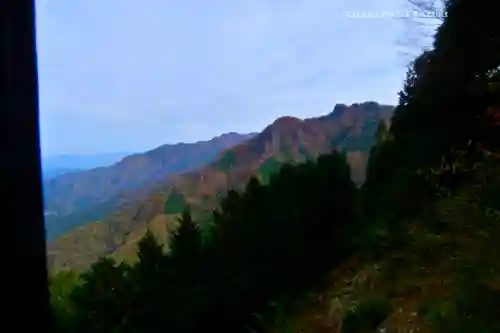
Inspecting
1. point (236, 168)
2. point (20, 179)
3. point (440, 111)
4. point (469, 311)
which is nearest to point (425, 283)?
point (469, 311)

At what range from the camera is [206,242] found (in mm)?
2539

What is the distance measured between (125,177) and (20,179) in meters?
1.32

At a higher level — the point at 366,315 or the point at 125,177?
the point at 125,177

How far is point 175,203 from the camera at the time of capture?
2494 mm

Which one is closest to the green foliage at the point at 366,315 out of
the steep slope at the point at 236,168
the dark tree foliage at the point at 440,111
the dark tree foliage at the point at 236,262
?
the dark tree foliage at the point at 236,262

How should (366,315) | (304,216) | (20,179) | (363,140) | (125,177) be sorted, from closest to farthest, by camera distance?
(20,179) → (125,177) → (366,315) → (304,216) → (363,140)

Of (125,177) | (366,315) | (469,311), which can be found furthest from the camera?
(366,315)

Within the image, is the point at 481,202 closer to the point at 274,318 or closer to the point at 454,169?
the point at 454,169

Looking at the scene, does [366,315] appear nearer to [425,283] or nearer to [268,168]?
[425,283]

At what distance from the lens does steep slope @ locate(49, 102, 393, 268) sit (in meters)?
2.23

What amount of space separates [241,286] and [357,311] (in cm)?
56

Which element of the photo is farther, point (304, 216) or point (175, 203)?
point (304, 216)

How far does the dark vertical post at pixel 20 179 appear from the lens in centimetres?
83

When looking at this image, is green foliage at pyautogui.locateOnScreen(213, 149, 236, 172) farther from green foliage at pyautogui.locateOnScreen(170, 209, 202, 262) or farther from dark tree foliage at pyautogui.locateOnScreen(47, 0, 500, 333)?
green foliage at pyautogui.locateOnScreen(170, 209, 202, 262)
